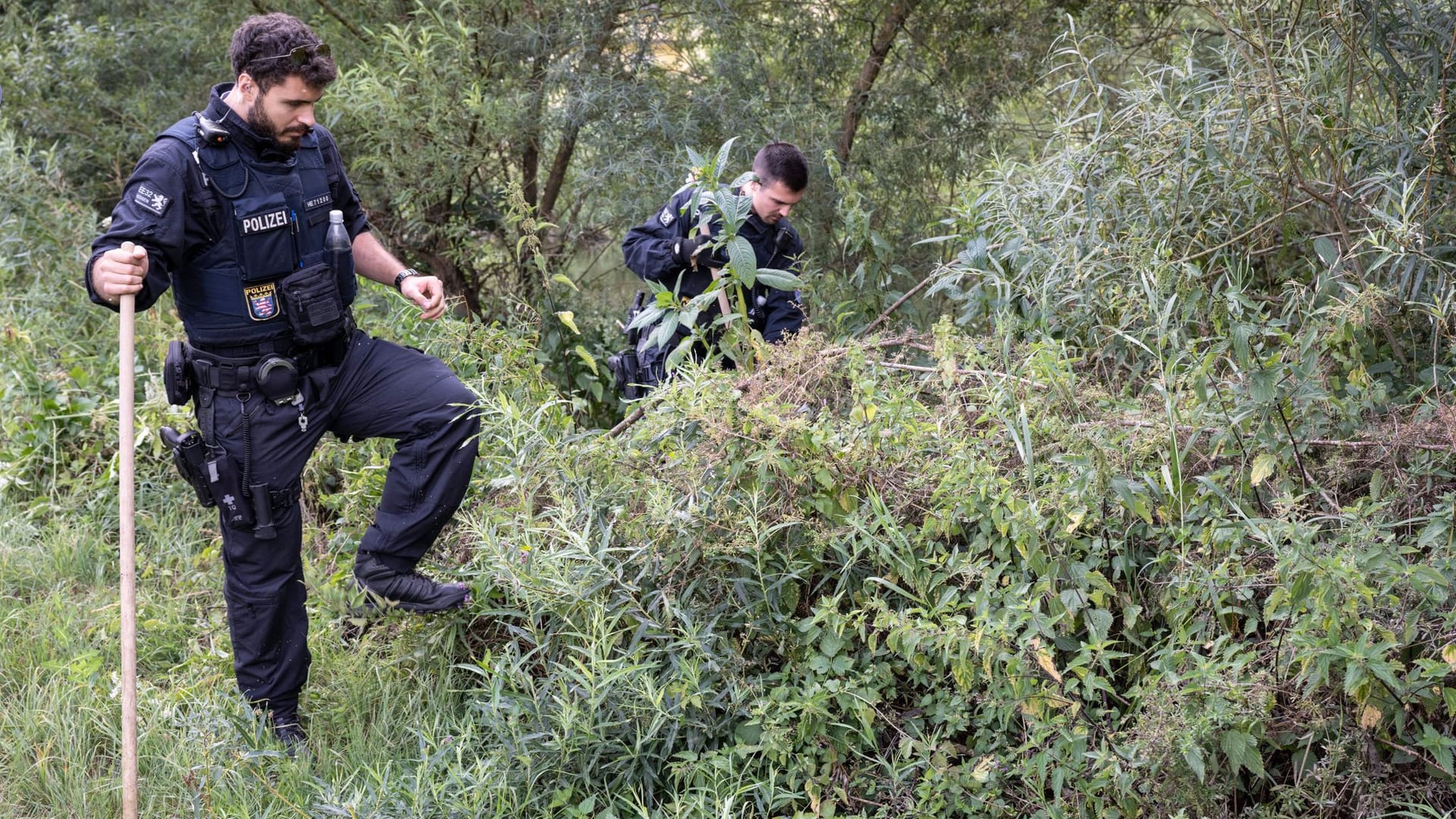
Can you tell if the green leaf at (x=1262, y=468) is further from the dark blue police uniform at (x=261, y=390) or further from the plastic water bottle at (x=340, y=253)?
the plastic water bottle at (x=340, y=253)

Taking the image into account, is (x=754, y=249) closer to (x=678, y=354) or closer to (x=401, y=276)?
(x=678, y=354)

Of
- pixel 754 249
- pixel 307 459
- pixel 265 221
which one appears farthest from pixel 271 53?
pixel 754 249

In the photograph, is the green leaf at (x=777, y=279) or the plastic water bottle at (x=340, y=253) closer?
the plastic water bottle at (x=340, y=253)

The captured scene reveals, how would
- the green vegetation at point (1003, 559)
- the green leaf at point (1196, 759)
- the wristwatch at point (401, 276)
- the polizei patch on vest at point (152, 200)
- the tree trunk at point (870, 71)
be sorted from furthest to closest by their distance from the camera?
the tree trunk at point (870, 71), the wristwatch at point (401, 276), the polizei patch on vest at point (152, 200), the green vegetation at point (1003, 559), the green leaf at point (1196, 759)

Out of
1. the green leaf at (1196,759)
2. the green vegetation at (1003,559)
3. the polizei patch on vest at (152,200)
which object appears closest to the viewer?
the green leaf at (1196,759)

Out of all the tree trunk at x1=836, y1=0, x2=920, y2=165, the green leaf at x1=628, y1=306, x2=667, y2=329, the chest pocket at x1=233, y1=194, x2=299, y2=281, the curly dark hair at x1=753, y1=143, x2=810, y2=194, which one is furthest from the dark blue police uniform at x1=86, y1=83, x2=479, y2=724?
the tree trunk at x1=836, y1=0, x2=920, y2=165

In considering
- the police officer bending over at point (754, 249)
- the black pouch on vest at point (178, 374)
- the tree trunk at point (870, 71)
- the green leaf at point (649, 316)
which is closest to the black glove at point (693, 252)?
the police officer bending over at point (754, 249)

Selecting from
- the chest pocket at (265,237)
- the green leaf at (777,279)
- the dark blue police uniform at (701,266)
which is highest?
the chest pocket at (265,237)

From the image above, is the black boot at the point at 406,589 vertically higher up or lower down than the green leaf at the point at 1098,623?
lower down

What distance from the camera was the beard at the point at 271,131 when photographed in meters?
3.18

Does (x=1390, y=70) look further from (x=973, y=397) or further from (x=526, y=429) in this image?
(x=526, y=429)

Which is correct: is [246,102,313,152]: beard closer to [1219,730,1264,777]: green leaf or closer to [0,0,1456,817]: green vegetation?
[0,0,1456,817]: green vegetation

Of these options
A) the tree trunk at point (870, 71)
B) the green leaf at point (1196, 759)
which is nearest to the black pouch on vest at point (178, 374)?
the green leaf at point (1196, 759)

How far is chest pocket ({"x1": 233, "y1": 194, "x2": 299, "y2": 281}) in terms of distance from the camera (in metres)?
3.19
